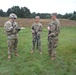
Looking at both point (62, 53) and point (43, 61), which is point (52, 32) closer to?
point (43, 61)

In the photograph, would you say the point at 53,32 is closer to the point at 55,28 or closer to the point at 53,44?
the point at 55,28

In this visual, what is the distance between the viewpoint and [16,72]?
8.46 metres

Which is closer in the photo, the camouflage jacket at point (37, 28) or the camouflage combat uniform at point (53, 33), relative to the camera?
the camouflage combat uniform at point (53, 33)

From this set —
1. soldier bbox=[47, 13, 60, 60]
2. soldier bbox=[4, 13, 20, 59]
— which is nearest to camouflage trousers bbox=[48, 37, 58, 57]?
soldier bbox=[47, 13, 60, 60]

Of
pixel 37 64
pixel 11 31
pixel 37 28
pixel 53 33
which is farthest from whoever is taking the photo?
pixel 37 28

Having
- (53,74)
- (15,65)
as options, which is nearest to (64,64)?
(53,74)

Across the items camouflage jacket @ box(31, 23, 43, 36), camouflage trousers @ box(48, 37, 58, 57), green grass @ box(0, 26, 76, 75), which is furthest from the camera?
camouflage jacket @ box(31, 23, 43, 36)

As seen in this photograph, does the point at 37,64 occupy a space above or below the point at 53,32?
below

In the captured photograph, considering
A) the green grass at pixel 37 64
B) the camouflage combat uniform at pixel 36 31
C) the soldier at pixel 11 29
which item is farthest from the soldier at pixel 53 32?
the soldier at pixel 11 29

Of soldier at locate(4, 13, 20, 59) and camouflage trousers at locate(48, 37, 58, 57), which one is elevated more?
soldier at locate(4, 13, 20, 59)

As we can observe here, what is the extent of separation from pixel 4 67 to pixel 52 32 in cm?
252

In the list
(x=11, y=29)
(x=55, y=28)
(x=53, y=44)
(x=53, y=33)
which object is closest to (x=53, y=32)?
(x=53, y=33)

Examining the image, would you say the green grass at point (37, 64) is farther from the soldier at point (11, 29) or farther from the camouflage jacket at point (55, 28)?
the camouflage jacket at point (55, 28)

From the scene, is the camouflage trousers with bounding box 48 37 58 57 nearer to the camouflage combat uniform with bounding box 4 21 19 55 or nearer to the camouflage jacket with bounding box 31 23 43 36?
the camouflage jacket with bounding box 31 23 43 36
